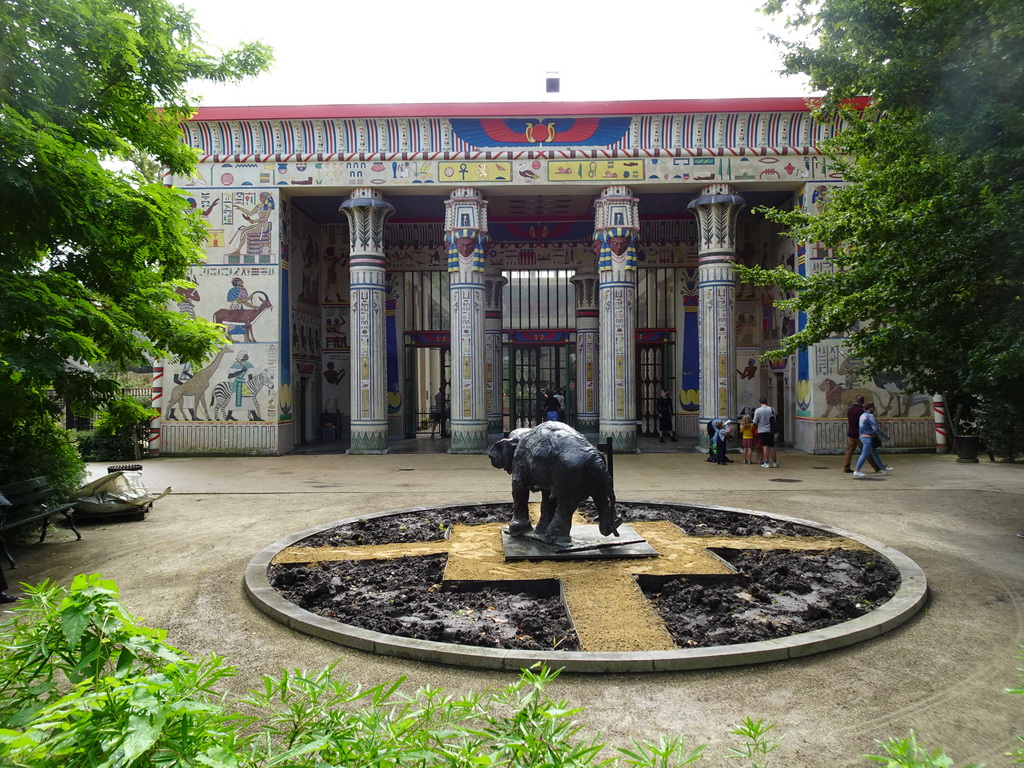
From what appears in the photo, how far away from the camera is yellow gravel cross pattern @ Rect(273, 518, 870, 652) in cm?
463

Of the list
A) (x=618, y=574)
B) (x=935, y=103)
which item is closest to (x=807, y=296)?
(x=935, y=103)

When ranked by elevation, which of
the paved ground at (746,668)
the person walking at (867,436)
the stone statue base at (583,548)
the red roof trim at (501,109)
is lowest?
the paved ground at (746,668)

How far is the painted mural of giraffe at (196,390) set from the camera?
1664 cm

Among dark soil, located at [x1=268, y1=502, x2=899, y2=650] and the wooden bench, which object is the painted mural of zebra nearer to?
the wooden bench

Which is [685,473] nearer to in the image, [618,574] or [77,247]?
[618,574]

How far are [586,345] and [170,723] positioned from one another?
2089 centimetres

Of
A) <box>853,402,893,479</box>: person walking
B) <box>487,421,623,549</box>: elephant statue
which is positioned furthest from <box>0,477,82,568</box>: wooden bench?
<box>853,402,893,479</box>: person walking

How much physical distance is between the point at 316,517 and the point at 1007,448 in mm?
14230

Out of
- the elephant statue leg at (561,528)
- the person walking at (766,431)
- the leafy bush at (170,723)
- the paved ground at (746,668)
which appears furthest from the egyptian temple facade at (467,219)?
the leafy bush at (170,723)

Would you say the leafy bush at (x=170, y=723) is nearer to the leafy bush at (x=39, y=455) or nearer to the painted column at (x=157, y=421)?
the leafy bush at (x=39, y=455)

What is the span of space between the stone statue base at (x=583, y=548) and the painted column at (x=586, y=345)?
14994 millimetres

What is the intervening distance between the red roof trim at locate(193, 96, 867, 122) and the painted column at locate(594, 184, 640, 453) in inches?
75.3

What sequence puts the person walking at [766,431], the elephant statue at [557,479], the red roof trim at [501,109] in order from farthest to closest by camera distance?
the red roof trim at [501,109] < the person walking at [766,431] < the elephant statue at [557,479]

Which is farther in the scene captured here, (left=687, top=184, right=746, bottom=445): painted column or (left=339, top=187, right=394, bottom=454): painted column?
(left=339, top=187, right=394, bottom=454): painted column
